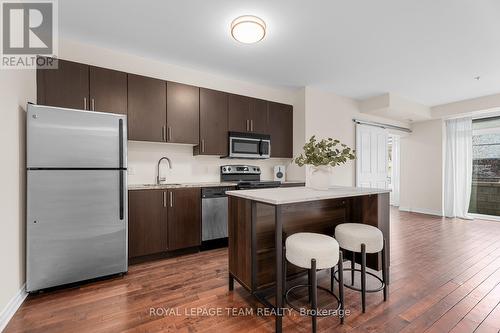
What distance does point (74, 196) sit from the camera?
Answer: 7.12 ft

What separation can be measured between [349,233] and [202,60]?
288cm

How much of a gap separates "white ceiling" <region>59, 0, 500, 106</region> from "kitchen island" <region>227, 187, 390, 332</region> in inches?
68.2

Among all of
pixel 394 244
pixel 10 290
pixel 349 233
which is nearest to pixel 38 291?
pixel 10 290

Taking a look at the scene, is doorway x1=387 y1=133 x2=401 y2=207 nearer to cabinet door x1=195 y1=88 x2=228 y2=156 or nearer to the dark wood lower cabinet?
cabinet door x1=195 y1=88 x2=228 y2=156

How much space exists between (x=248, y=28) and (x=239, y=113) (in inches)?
60.1

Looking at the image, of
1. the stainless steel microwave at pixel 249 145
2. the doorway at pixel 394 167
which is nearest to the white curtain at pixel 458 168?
the doorway at pixel 394 167

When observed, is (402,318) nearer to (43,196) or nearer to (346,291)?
(346,291)

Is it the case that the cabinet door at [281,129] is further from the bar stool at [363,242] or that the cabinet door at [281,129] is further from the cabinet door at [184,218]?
the bar stool at [363,242]

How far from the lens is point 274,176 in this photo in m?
4.33

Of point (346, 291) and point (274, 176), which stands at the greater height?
point (274, 176)

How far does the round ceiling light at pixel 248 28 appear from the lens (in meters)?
2.28

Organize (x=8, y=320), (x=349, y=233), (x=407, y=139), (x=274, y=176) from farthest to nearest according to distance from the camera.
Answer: (x=407, y=139) → (x=274, y=176) → (x=349, y=233) → (x=8, y=320)

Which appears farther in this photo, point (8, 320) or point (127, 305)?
point (127, 305)

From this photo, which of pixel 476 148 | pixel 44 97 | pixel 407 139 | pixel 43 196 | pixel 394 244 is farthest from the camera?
pixel 407 139
